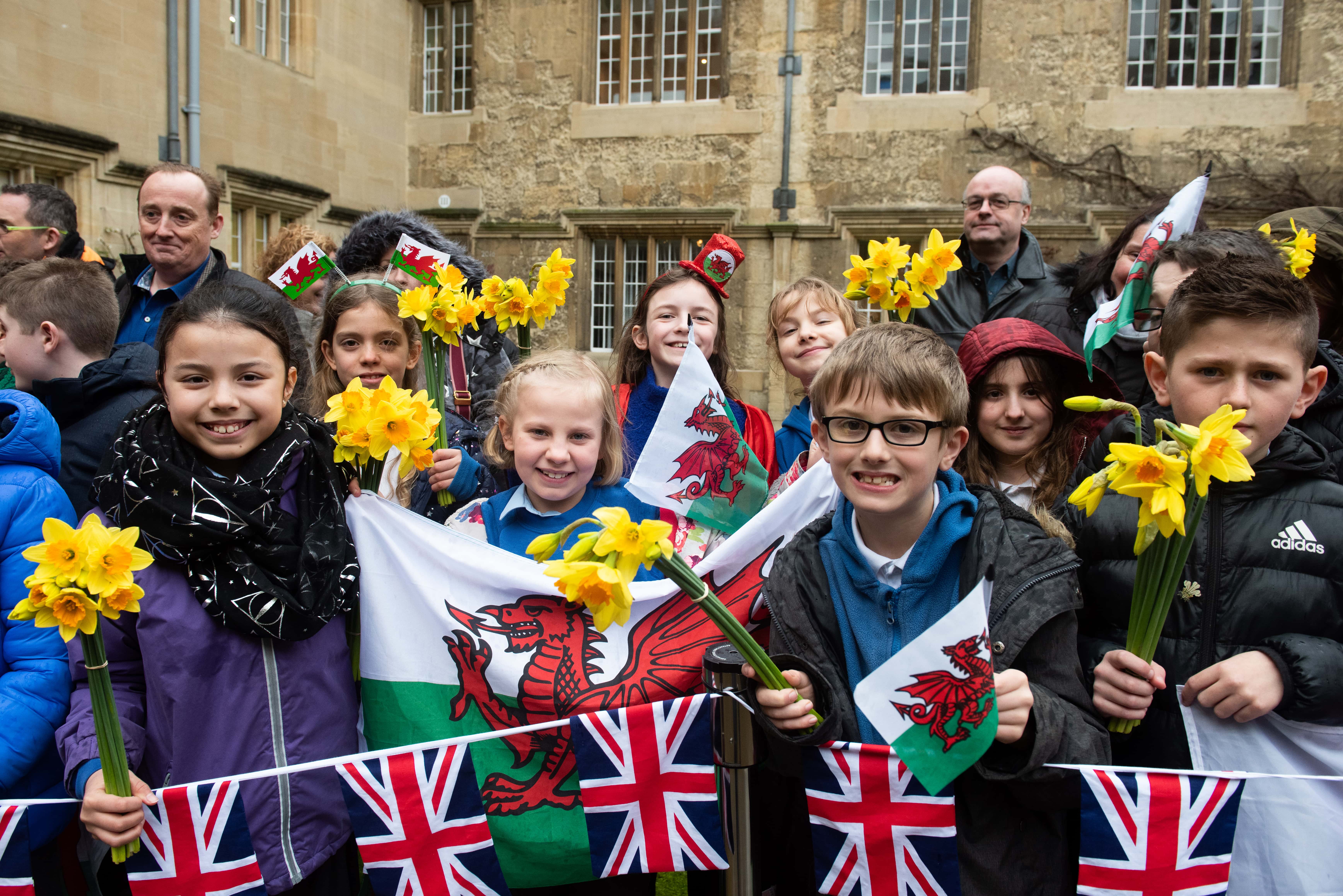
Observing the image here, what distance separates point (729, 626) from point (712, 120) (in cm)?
1156

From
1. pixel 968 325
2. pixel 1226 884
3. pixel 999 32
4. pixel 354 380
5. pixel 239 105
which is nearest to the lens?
pixel 1226 884

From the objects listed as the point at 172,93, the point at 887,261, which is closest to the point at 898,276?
the point at 887,261

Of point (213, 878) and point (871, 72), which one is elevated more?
point (871, 72)

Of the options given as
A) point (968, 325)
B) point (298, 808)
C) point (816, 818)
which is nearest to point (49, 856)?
point (298, 808)

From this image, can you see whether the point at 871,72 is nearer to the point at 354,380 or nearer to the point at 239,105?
the point at 239,105

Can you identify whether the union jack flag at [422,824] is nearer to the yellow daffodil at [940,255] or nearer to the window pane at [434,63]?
the yellow daffodil at [940,255]

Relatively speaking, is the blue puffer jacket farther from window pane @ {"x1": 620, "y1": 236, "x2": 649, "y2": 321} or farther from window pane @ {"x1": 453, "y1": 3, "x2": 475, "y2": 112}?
window pane @ {"x1": 453, "y1": 3, "x2": 475, "y2": 112}

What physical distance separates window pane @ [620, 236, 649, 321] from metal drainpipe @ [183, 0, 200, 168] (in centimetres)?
531

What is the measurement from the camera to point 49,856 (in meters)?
2.19

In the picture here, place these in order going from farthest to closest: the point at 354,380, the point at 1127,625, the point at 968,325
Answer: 1. the point at 968,325
2. the point at 354,380
3. the point at 1127,625

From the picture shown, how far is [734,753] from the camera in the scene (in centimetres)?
183

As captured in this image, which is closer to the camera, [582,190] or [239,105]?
[239,105]

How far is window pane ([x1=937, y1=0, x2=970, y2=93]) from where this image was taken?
1185cm

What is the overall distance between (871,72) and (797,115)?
1039 millimetres
